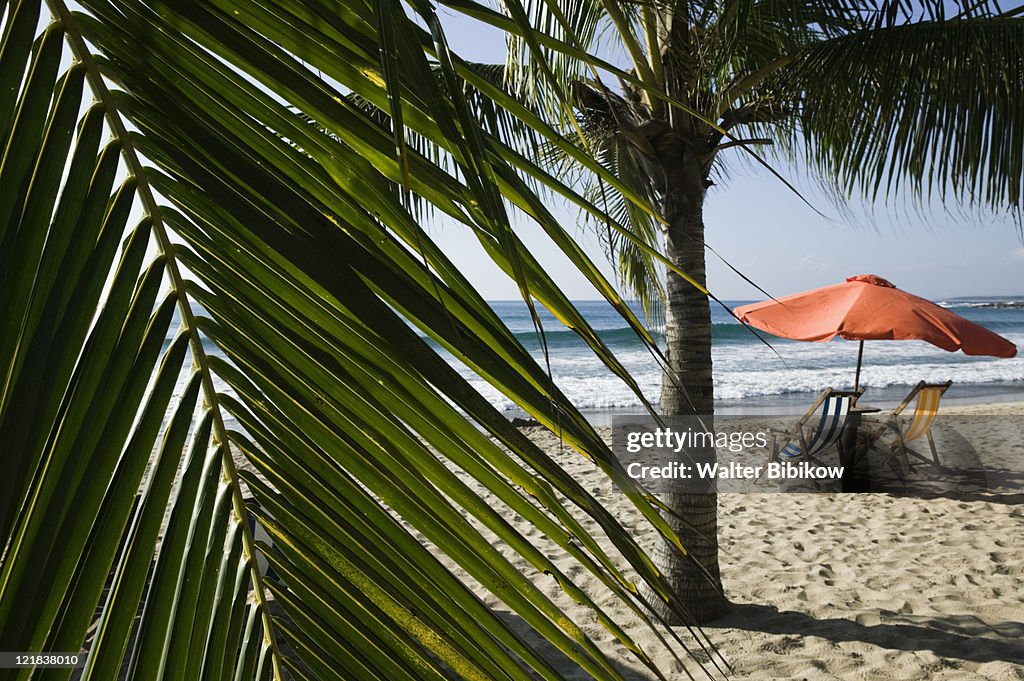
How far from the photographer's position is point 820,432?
7.75m

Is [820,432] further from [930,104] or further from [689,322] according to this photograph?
[930,104]

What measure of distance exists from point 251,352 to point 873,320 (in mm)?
7829

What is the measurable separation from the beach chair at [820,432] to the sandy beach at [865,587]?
56 centimetres

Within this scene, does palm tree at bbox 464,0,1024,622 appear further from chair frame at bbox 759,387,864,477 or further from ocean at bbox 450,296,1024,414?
ocean at bbox 450,296,1024,414

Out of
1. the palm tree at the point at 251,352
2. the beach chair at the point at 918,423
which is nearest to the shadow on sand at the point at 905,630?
the beach chair at the point at 918,423

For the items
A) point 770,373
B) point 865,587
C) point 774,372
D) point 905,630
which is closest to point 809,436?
point 865,587

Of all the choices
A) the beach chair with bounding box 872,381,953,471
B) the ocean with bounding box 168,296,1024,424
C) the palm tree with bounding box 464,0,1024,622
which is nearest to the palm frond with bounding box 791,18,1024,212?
the palm tree with bounding box 464,0,1024,622

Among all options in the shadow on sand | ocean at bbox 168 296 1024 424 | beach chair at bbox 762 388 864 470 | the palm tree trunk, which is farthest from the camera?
ocean at bbox 168 296 1024 424

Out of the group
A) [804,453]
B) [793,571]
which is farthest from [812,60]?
[804,453]

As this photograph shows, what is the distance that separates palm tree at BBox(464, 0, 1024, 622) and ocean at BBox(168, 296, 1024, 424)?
31.4ft

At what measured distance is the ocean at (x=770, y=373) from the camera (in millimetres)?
17703

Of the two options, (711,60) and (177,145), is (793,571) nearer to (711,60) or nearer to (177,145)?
(711,60)

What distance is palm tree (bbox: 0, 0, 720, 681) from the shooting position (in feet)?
1.43

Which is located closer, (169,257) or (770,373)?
(169,257)
